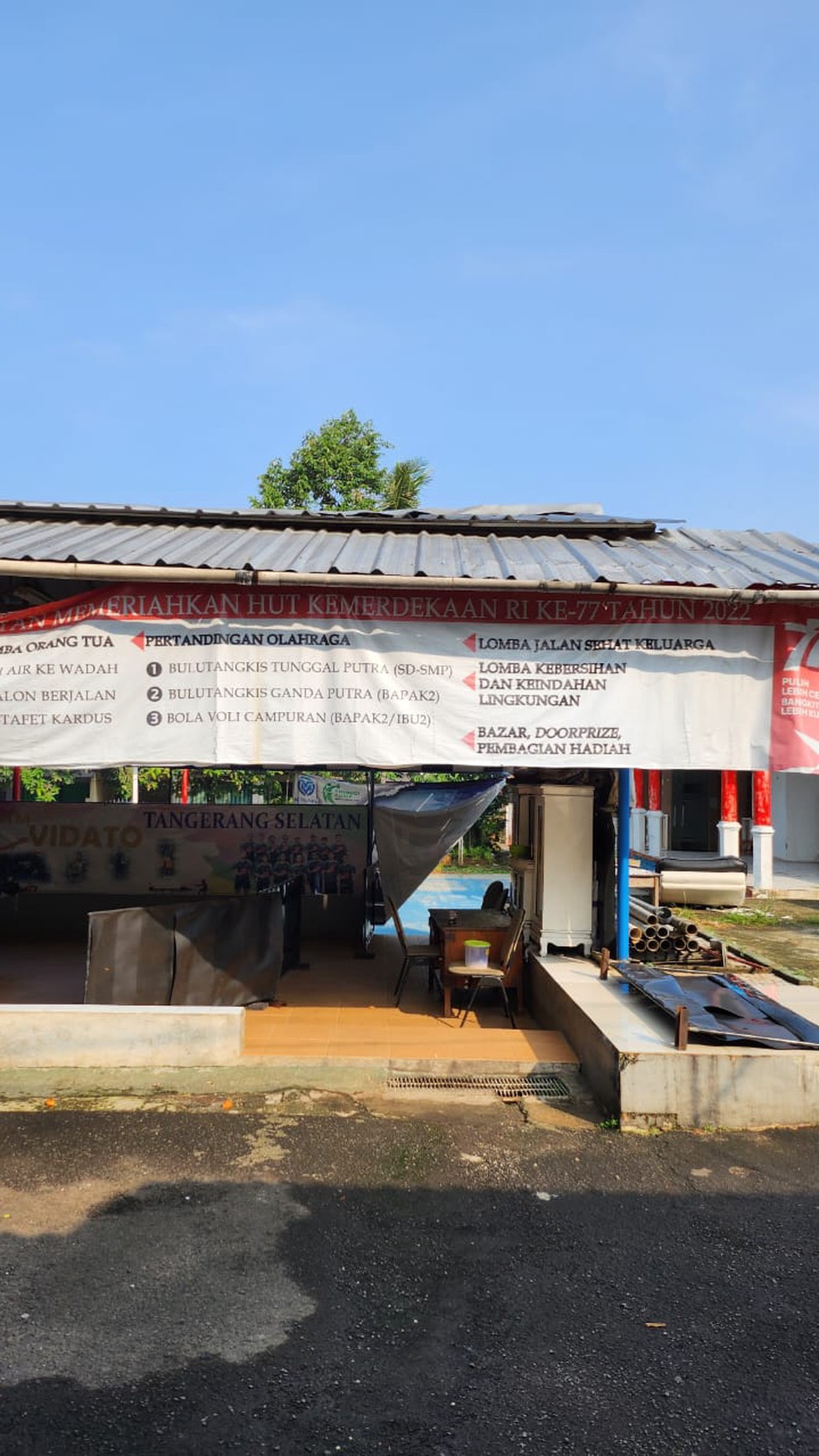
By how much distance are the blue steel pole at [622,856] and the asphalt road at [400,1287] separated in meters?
2.74

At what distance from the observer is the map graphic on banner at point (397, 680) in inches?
260

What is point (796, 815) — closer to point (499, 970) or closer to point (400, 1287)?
point (499, 970)

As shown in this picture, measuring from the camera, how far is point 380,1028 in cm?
822

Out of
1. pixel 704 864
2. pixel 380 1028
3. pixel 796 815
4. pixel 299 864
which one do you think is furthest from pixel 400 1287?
pixel 796 815

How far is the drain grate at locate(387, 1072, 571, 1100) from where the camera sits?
6754 millimetres

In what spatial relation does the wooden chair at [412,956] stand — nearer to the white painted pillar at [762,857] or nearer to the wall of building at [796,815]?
the white painted pillar at [762,857]

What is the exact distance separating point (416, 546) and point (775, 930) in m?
10.7

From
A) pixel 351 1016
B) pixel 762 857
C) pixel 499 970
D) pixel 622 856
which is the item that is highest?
pixel 622 856

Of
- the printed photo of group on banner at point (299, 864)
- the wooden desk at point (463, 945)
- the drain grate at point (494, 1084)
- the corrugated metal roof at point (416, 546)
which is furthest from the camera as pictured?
the printed photo of group on banner at point (299, 864)

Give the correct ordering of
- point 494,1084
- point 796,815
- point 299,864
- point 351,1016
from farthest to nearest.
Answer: point 796,815 < point 299,864 < point 351,1016 < point 494,1084

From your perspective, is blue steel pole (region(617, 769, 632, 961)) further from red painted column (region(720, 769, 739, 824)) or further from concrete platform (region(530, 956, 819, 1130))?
red painted column (region(720, 769, 739, 824))

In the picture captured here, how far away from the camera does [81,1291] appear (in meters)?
4.09

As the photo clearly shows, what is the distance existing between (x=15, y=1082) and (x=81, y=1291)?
3066 mm

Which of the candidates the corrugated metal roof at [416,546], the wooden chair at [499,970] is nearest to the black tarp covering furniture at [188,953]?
the wooden chair at [499,970]
